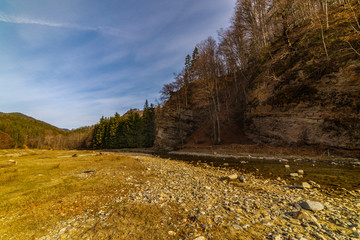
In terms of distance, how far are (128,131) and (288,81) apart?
6730 cm

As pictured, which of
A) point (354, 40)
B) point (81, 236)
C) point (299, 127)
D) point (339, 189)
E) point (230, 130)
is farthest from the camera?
point (230, 130)

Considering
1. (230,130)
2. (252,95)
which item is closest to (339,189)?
(252,95)

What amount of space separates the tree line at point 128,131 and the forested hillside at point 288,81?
925 inches

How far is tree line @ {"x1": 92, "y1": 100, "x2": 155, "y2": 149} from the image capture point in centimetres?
6706

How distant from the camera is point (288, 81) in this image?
2244 centimetres

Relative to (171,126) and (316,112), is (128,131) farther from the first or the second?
(316,112)

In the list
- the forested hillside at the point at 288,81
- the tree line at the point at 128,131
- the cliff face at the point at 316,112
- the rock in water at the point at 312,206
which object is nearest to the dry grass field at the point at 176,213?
the rock in water at the point at 312,206

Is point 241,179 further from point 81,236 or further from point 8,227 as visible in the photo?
point 8,227

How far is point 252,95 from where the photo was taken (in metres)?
29.3

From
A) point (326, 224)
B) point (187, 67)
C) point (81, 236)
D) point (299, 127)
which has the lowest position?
point (326, 224)

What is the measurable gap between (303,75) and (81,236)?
94.8 feet

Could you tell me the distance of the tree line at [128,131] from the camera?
67062mm

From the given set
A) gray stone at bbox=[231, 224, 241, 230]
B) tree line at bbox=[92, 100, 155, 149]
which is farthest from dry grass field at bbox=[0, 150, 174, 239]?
tree line at bbox=[92, 100, 155, 149]

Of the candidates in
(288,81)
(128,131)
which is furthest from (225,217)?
(128,131)
